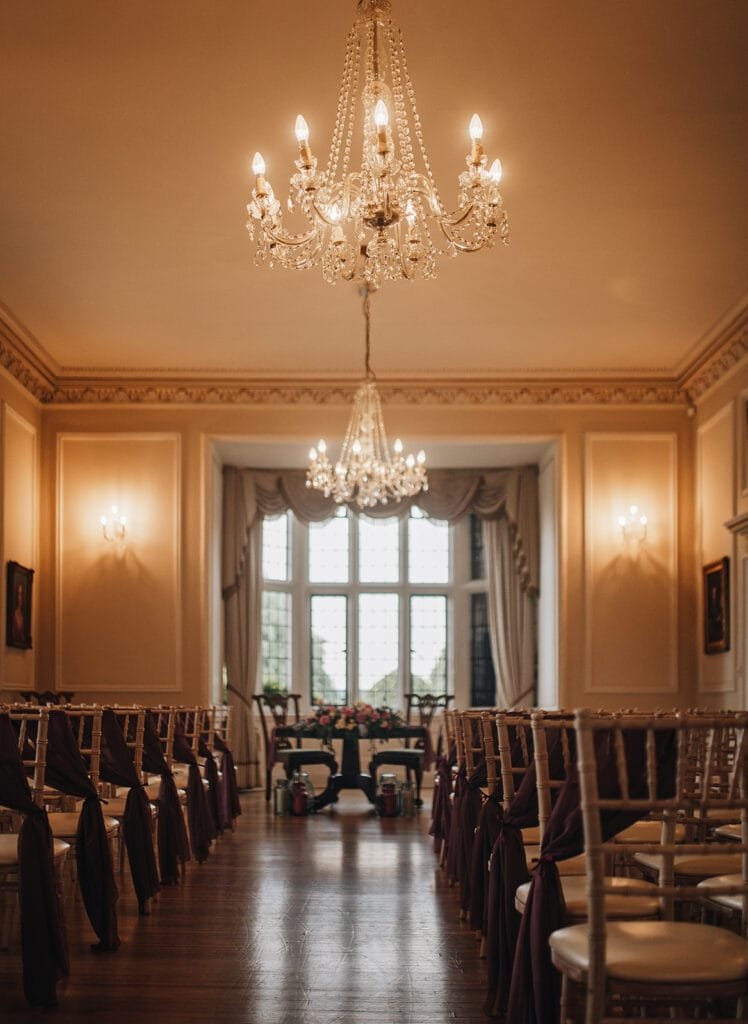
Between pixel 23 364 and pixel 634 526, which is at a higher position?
pixel 23 364

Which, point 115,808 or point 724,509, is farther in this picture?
point 724,509

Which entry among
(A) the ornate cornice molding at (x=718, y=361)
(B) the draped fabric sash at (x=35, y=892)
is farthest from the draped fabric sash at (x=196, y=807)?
(A) the ornate cornice molding at (x=718, y=361)

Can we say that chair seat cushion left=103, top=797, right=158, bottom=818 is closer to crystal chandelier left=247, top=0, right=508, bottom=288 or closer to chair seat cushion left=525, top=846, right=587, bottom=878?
chair seat cushion left=525, top=846, right=587, bottom=878

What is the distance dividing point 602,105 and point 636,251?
2241 mm

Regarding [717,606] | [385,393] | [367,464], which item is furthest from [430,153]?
[717,606]

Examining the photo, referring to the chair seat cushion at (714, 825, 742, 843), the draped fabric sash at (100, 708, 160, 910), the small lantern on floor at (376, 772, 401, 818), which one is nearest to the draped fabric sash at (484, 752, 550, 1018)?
the chair seat cushion at (714, 825, 742, 843)

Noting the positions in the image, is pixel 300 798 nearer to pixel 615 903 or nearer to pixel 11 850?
pixel 11 850

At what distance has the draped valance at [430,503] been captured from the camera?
13188 mm

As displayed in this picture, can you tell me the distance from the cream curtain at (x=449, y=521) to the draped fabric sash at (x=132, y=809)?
7.42 m

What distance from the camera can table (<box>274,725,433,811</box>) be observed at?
36.1 ft

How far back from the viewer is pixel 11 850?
4.33 metres

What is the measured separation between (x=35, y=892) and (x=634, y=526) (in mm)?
8534

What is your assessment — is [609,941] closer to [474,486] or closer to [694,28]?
[694,28]

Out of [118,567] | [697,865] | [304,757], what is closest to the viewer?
[697,865]
